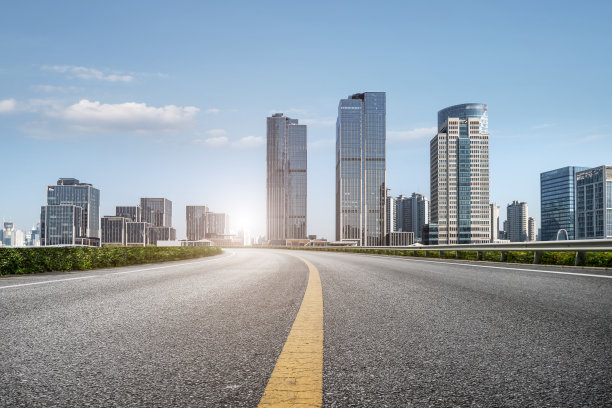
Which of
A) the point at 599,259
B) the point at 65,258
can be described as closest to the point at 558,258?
the point at 599,259

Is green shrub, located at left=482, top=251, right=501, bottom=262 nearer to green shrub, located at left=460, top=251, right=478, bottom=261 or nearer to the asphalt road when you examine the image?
green shrub, located at left=460, top=251, right=478, bottom=261

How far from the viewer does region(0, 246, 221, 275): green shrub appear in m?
11.6

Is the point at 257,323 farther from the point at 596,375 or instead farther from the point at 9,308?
the point at 9,308

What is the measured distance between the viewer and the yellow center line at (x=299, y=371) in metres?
1.92

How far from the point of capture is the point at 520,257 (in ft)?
54.6

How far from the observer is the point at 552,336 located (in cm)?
322

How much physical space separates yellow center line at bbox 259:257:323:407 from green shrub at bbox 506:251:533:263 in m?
14.8

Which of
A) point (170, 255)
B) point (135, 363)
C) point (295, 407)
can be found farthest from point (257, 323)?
point (170, 255)

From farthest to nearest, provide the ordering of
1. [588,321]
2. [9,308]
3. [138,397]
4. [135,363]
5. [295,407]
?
[9,308], [588,321], [135,363], [138,397], [295,407]

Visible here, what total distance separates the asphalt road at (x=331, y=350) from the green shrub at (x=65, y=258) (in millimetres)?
7576

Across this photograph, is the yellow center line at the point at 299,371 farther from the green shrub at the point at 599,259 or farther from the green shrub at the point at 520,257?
the green shrub at the point at 520,257

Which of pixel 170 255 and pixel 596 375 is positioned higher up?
pixel 596 375

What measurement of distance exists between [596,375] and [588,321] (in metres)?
1.85

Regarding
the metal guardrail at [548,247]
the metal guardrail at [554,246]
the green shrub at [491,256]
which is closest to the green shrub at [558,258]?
the metal guardrail at [548,247]
